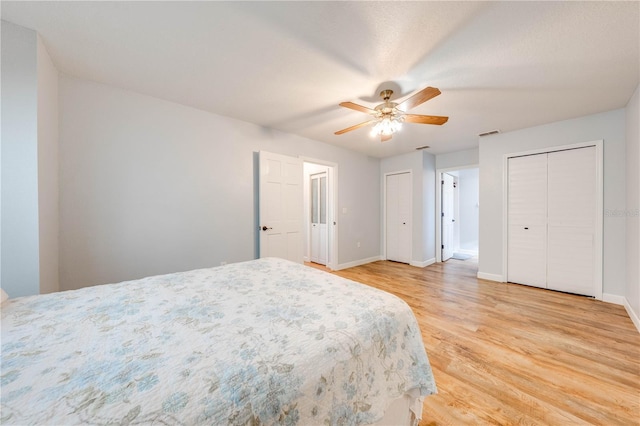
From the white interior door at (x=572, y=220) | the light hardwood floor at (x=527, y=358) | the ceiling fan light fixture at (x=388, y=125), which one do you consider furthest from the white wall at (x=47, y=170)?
the white interior door at (x=572, y=220)

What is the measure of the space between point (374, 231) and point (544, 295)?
9.32ft

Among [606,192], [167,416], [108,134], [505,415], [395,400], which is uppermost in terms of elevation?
[108,134]

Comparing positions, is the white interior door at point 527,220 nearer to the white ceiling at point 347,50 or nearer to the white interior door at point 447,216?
the white ceiling at point 347,50

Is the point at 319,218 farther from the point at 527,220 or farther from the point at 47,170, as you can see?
the point at 47,170

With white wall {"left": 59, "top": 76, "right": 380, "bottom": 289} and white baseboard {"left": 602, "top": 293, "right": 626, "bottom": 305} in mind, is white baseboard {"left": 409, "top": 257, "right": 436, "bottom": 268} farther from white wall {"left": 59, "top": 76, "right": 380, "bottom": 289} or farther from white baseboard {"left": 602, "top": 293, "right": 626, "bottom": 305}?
white wall {"left": 59, "top": 76, "right": 380, "bottom": 289}

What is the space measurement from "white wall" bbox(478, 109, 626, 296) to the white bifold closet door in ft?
0.40

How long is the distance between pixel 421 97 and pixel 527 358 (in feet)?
7.44

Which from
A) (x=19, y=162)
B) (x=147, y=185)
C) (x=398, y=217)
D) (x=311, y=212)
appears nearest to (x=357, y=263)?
(x=398, y=217)

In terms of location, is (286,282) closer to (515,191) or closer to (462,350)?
(462,350)

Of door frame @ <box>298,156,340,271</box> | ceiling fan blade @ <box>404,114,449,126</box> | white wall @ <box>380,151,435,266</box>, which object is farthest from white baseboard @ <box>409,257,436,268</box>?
ceiling fan blade @ <box>404,114,449,126</box>

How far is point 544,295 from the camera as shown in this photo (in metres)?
3.10

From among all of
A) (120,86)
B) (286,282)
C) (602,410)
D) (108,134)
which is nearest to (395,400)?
(286,282)

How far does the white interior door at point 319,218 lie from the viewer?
4.80 meters

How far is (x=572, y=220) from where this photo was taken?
123 inches
